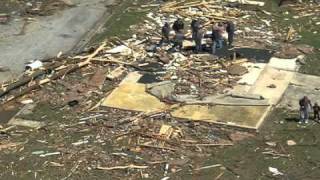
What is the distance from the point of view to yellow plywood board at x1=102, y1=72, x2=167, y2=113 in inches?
846

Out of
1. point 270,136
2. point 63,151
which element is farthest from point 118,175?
point 270,136

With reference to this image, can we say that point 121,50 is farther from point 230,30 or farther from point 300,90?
point 300,90

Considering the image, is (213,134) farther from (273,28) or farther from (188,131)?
(273,28)

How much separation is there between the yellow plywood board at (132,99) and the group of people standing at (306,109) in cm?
414

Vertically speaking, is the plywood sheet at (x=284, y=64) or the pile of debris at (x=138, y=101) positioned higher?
the plywood sheet at (x=284, y=64)

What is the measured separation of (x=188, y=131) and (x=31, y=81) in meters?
6.41

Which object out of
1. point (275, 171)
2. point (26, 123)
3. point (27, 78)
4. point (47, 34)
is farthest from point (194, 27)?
point (275, 171)

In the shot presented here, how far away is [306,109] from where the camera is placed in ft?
66.2

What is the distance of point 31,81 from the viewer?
2352cm

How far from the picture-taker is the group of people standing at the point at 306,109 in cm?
2011

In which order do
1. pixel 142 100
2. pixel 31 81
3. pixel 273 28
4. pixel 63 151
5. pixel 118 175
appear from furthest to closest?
pixel 273 28
pixel 31 81
pixel 142 100
pixel 63 151
pixel 118 175

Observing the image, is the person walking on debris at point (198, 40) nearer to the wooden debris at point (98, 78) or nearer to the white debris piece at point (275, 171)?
the wooden debris at point (98, 78)

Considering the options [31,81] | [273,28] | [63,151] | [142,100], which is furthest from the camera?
[273,28]

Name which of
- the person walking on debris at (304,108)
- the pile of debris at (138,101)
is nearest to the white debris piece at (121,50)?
the pile of debris at (138,101)
